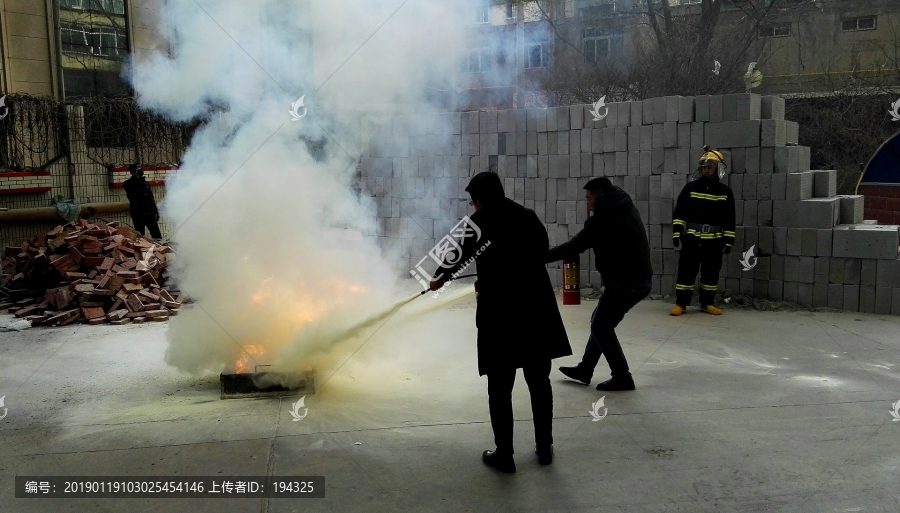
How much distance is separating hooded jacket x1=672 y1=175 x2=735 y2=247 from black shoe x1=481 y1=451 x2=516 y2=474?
16.8 ft

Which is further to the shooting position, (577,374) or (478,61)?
(478,61)

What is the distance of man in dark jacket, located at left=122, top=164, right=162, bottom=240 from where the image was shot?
12570 millimetres

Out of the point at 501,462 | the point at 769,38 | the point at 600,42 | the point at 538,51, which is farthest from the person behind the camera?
the point at 769,38

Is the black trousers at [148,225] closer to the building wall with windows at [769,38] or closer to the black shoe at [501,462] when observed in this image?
the building wall with windows at [769,38]

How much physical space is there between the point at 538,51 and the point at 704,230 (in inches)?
334

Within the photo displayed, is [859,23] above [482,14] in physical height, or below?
above

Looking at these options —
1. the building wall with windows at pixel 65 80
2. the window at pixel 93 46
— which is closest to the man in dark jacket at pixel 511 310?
the building wall with windows at pixel 65 80

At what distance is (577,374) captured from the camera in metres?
5.63

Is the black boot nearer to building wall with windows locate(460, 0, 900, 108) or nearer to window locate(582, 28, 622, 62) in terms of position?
building wall with windows locate(460, 0, 900, 108)

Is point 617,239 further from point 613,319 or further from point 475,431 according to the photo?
point 475,431

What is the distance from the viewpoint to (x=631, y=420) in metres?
4.79

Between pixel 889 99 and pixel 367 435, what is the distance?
682 inches

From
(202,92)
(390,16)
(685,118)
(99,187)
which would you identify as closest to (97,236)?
(99,187)

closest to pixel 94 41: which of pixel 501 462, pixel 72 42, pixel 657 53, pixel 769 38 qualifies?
pixel 72 42
